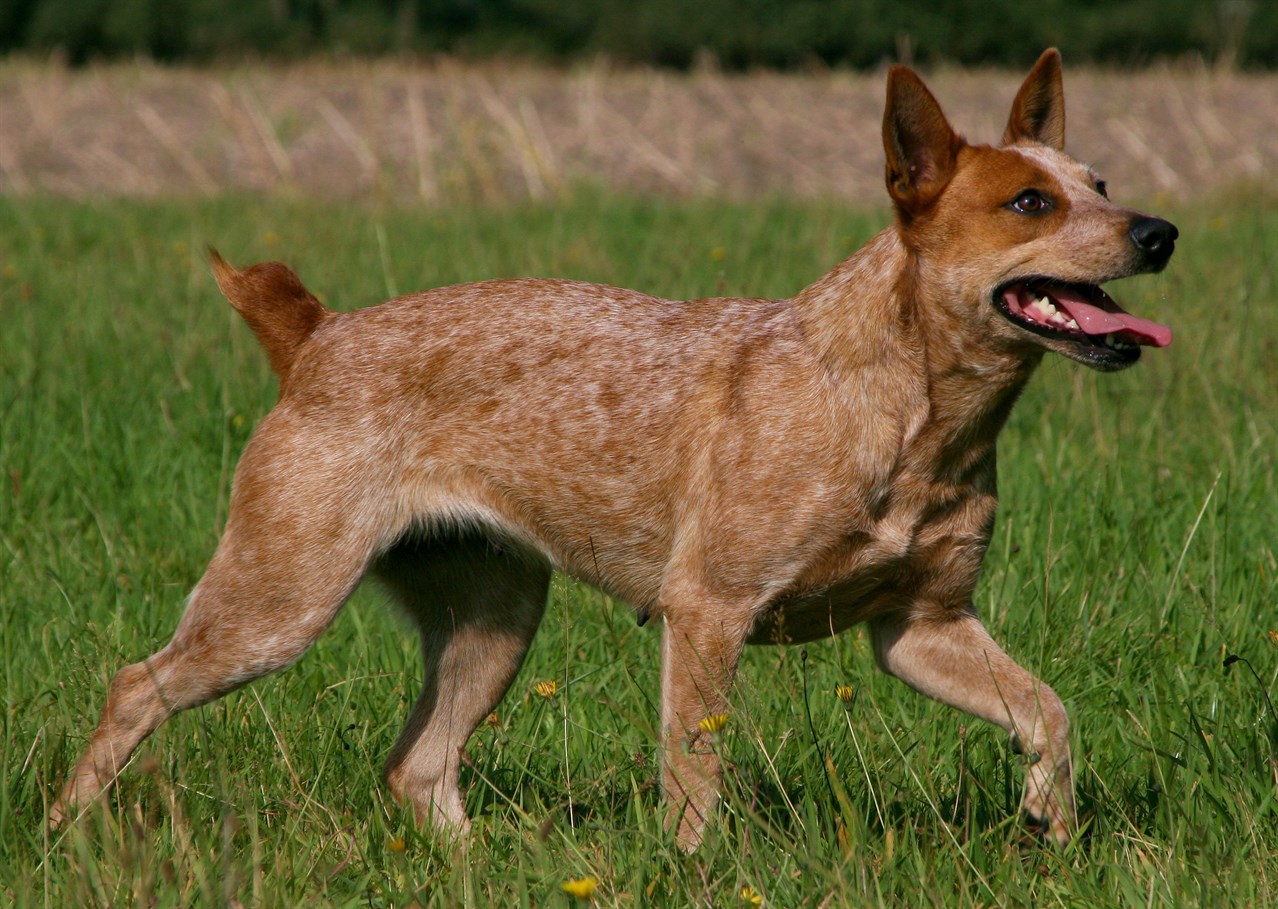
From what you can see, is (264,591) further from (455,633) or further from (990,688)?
(990,688)

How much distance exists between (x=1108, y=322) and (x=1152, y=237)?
0.72ft

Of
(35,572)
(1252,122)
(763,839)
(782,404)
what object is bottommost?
(1252,122)

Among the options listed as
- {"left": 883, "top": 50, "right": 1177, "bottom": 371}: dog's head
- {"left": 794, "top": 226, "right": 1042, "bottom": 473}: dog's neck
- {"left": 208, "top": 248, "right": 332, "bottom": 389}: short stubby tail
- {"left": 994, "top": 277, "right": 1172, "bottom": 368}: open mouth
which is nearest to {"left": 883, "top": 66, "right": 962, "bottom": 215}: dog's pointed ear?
{"left": 883, "top": 50, "right": 1177, "bottom": 371}: dog's head

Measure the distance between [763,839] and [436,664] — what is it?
4.60ft

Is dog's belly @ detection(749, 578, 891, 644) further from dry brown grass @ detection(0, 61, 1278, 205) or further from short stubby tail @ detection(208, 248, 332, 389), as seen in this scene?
dry brown grass @ detection(0, 61, 1278, 205)

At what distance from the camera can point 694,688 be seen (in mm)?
3852

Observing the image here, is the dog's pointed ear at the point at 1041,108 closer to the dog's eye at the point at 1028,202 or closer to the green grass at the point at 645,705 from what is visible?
the dog's eye at the point at 1028,202

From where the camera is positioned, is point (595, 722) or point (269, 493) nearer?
point (269, 493)

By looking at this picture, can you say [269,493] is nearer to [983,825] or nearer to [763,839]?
[763,839]

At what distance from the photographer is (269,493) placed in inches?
159

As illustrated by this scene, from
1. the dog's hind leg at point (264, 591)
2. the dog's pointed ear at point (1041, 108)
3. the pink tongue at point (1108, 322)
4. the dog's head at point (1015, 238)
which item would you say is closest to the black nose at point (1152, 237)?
the dog's head at point (1015, 238)

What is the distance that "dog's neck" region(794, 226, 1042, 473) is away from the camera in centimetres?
384

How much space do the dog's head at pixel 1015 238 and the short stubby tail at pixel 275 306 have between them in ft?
5.65

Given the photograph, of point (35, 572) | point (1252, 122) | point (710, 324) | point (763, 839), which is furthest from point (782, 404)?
point (1252, 122)
